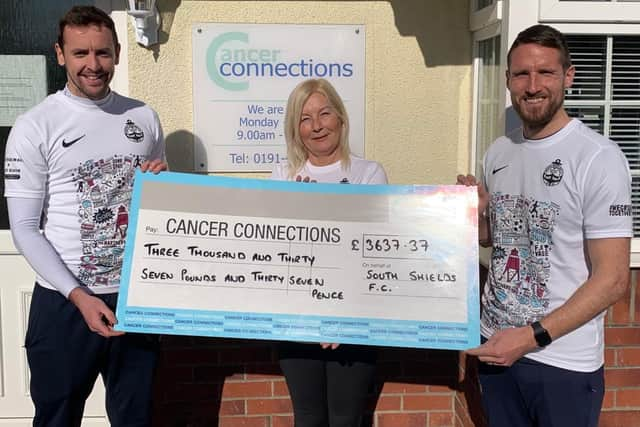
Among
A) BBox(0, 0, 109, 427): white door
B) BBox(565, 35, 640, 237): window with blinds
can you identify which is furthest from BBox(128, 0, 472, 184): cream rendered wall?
BBox(565, 35, 640, 237): window with blinds

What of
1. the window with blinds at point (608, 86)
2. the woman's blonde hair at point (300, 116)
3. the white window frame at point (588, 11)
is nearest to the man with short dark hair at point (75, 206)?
the woman's blonde hair at point (300, 116)

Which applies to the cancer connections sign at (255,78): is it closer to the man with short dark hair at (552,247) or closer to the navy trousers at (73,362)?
the navy trousers at (73,362)

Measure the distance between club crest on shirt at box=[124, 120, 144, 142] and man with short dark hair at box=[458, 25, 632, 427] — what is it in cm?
138

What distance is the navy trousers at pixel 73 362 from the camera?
2572mm

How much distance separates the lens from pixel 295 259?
2523 millimetres

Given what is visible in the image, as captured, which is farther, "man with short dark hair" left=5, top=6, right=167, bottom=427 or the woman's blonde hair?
the woman's blonde hair

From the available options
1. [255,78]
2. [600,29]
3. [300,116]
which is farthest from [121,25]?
[600,29]

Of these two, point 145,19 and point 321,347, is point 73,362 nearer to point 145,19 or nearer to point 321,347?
point 321,347

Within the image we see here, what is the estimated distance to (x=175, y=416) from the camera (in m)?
3.70

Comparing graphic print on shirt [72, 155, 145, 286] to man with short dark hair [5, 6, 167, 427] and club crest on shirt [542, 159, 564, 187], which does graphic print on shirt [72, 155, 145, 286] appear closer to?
man with short dark hair [5, 6, 167, 427]

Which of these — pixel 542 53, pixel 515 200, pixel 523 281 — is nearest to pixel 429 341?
pixel 523 281

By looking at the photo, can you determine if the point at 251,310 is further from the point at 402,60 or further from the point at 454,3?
the point at 454,3

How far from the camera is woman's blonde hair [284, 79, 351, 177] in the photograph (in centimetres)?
275

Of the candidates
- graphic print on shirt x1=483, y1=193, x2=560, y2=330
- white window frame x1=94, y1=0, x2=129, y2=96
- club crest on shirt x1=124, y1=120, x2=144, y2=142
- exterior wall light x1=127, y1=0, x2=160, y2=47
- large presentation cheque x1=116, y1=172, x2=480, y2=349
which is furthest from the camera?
white window frame x1=94, y1=0, x2=129, y2=96
